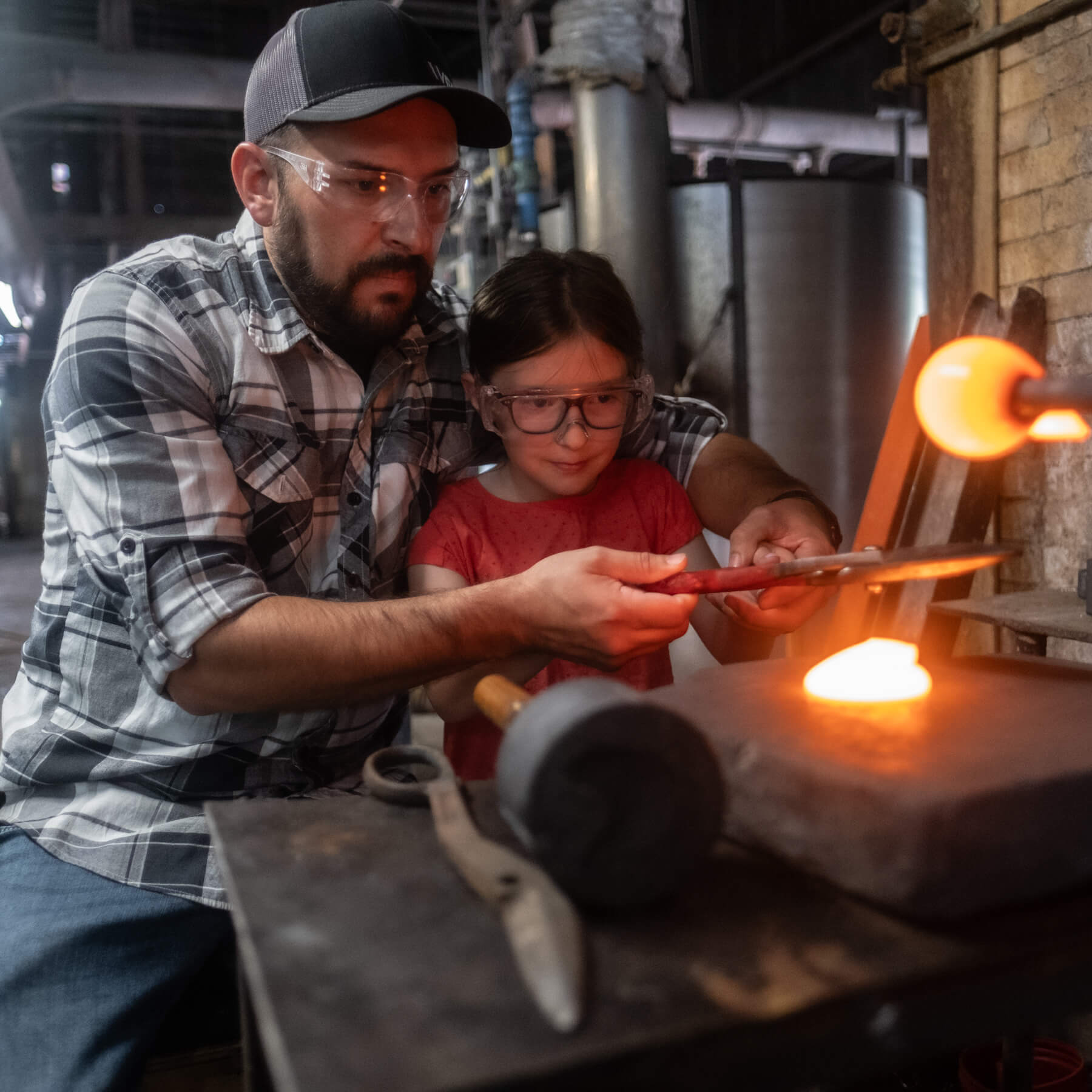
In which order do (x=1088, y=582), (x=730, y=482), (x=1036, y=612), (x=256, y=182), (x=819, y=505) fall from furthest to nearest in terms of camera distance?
1. (x=1036, y=612)
2. (x=1088, y=582)
3. (x=730, y=482)
4. (x=819, y=505)
5. (x=256, y=182)

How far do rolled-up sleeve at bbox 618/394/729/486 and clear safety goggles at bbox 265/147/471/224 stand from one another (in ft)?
2.29

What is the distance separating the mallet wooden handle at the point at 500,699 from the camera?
3.00 ft

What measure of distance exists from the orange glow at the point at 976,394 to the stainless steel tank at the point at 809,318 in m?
4.78

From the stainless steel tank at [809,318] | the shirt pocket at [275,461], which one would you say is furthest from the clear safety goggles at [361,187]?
the stainless steel tank at [809,318]

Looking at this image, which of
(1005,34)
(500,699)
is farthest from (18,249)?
(500,699)

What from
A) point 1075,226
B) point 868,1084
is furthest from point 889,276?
point 868,1084

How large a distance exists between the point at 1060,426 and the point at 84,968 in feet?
4.82

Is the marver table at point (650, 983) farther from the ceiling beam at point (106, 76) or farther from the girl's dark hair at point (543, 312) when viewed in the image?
the ceiling beam at point (106, 76)

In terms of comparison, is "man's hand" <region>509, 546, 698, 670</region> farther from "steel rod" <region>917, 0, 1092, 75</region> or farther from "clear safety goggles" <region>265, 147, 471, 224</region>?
"steel rod" <region>917, 0, 1092, 75</region>

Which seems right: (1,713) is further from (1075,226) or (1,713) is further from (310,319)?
(1075,226)

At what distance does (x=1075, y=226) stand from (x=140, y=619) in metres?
3.06

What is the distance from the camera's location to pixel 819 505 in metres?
1.97

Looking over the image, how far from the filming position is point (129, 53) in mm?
6219

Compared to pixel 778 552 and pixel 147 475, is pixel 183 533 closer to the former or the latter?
pixel 147 475
